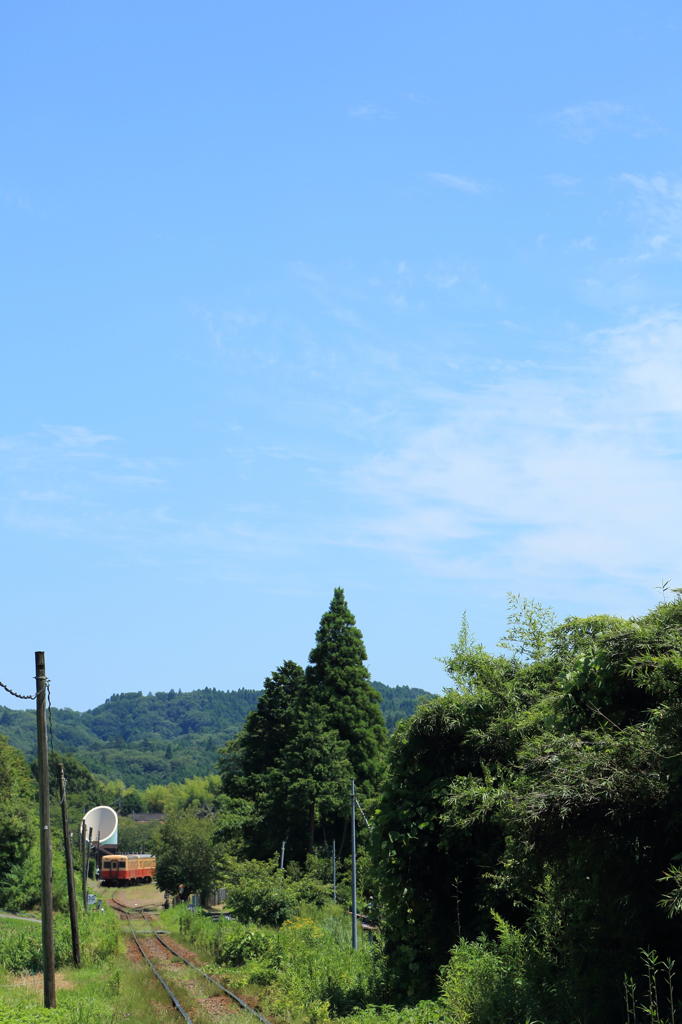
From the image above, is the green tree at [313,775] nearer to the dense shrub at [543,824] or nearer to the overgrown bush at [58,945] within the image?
the overgrown bush at [58,945]

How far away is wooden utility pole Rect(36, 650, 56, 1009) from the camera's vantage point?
677 inches

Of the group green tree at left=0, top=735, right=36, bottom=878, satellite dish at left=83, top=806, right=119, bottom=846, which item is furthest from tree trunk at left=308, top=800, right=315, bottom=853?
satellite dish at left=83, top=806, right=119, bottom=846

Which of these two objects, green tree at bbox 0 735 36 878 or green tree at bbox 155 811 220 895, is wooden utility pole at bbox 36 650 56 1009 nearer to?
green tree at bbox 0 735 36 878

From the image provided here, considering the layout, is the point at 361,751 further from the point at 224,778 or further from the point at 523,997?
the point at 523,997

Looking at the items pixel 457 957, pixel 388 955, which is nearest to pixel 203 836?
pixel 388 955

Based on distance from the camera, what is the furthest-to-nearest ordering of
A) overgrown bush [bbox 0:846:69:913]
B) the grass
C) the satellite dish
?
the satellite dish < overgrown bush [bbox 0:846:69:913] < the grass

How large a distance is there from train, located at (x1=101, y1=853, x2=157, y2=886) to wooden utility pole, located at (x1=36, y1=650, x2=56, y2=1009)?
261ft

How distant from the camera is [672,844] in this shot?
8016 millimetres

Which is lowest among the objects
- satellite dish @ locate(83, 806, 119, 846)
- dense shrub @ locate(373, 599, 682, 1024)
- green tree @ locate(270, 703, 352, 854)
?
satellite dish @ locate(83, 806, 119, 846)

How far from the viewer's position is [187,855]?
176 ft

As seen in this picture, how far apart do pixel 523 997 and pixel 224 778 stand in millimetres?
49626

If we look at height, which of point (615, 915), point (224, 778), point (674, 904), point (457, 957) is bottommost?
point (224, 778)

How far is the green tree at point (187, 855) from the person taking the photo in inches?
2092

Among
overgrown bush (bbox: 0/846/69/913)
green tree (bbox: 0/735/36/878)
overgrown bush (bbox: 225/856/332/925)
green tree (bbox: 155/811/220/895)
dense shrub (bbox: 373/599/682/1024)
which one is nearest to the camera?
dense shrub (bbox: 373/599/682/1024)
